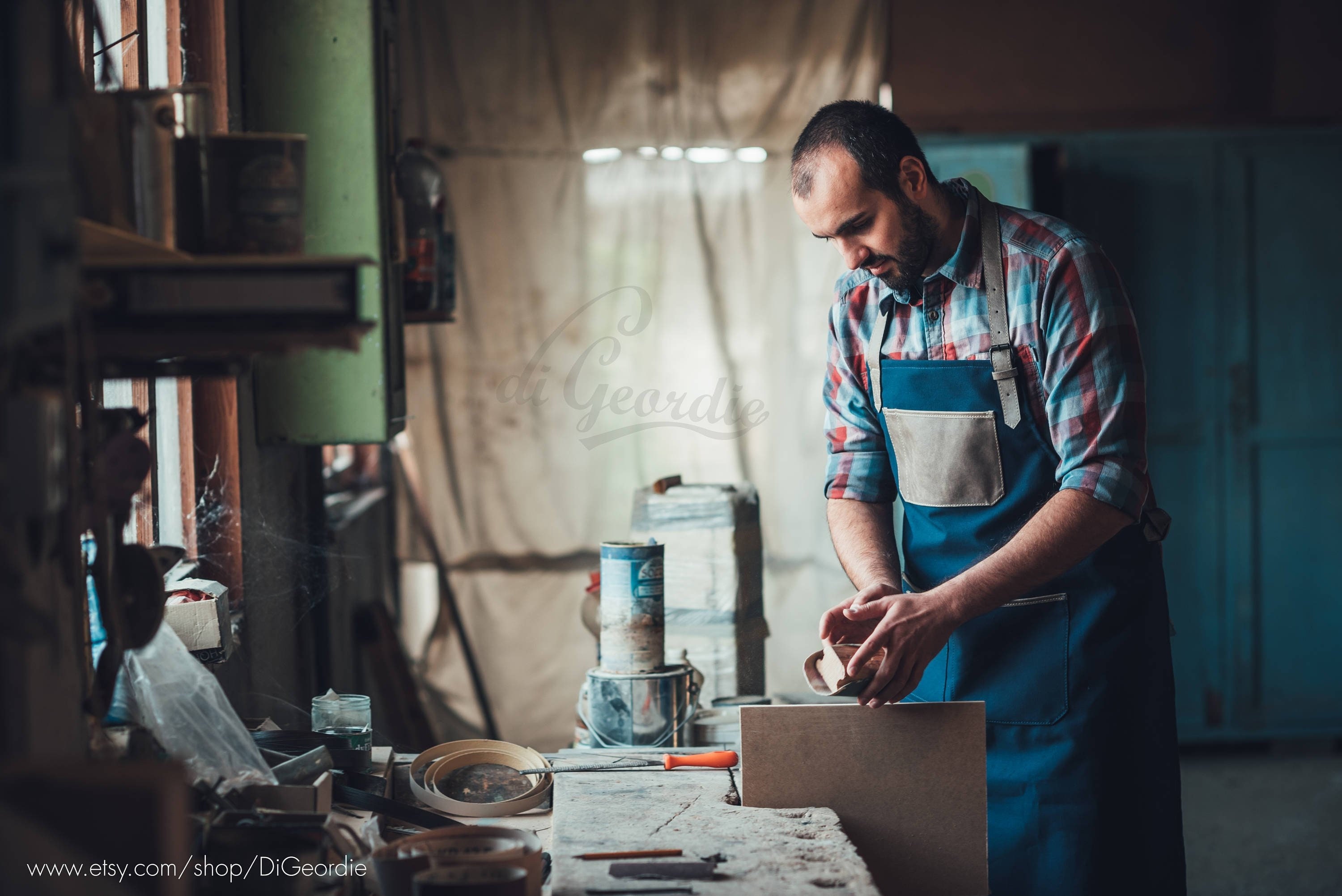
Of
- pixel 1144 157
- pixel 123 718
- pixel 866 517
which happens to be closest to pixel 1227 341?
pixel 1144 157

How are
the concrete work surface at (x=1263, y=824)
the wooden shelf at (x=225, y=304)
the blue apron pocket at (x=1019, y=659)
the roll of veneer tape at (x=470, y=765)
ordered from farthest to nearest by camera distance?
the concrete work surface at (x=1263, y=824)
the blue apron pocket at (x=1019, y=659)
the roll of veneer tape at (x=470, y=765)
the wooden shelf at (x=225, y=304)

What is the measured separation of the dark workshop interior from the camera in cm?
98

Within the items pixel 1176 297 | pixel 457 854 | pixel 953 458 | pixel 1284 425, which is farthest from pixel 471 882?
pixel 1284 425

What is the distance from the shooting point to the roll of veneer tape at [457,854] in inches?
41.1

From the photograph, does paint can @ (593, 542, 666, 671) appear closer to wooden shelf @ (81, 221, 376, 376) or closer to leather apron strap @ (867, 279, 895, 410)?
leather apron strap @ (867, 279, 895, 410)

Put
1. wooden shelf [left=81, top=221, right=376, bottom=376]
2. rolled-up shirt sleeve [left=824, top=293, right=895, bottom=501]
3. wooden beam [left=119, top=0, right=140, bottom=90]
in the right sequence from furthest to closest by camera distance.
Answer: rolled-up shirt sleeve [left=824, top=293, right=895, bottom=501]
wooden beam [left=119, top=0, right=140, bottom=90]
wooden shelf [left=81, top=221, right=376, bottom=376]

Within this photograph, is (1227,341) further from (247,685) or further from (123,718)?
(123,718)

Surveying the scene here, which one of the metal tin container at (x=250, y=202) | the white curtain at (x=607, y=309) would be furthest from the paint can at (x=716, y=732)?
the white curtain at (x=607, y=309)

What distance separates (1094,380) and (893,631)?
0.46 meters

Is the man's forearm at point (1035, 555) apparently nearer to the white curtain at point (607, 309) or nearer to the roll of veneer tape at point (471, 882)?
the roll of veneer tape at point (471, 882)

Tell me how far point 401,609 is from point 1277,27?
409 cm

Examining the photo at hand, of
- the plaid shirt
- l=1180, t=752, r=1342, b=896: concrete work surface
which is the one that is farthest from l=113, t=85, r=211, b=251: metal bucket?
l=1180, t=752, r=1342, b=896: concrete work surface

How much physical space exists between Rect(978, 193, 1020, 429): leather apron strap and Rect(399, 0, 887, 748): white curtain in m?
2.24

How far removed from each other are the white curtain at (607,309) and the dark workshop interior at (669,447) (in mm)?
16
